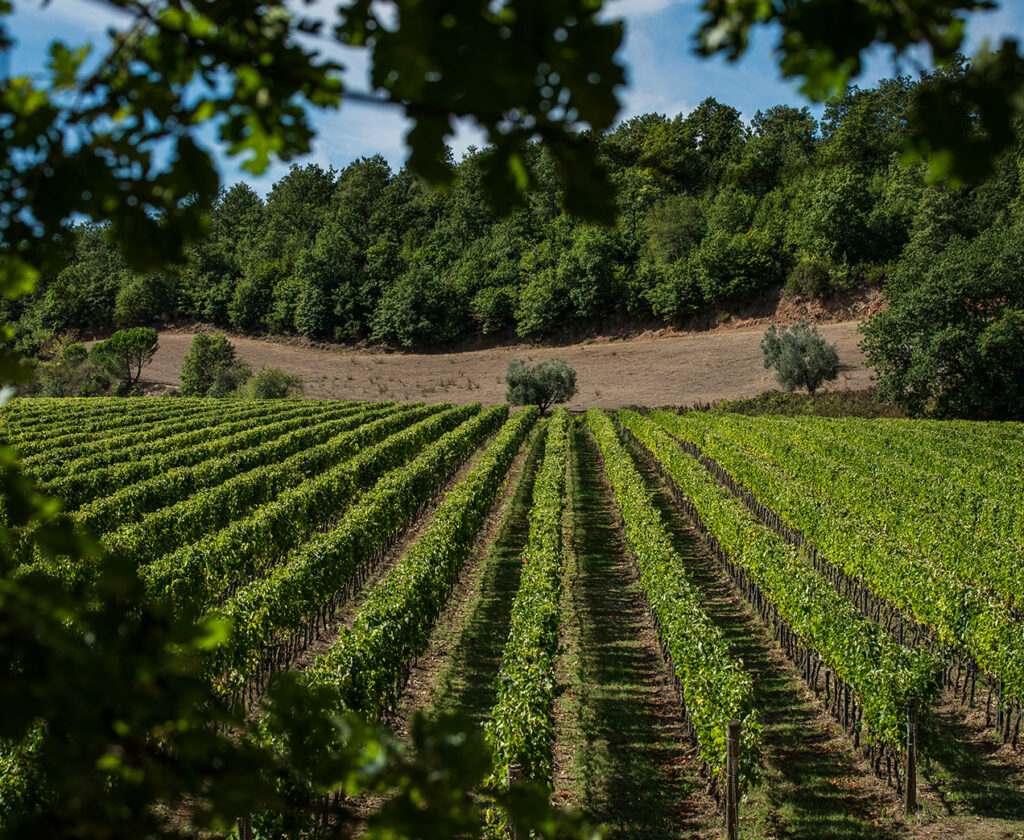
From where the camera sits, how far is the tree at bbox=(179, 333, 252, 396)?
186 feet

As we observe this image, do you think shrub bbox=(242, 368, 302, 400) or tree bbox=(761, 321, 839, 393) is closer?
tree bbox=(761, 321, 839, 393)

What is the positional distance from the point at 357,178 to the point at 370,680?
106 metres

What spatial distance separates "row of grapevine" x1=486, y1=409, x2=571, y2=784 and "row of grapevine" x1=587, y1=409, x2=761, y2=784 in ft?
5.29

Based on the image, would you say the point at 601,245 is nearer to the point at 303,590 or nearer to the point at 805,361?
the point at 805,361

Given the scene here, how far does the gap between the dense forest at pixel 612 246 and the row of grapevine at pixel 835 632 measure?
1149 inches

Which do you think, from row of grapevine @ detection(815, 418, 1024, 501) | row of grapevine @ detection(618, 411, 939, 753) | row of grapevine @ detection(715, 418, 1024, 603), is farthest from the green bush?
row of grapevine @ detection(618, 411, 939, 753)

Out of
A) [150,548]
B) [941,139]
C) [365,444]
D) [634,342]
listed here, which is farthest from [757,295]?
[941,139]

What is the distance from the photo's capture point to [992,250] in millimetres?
37281

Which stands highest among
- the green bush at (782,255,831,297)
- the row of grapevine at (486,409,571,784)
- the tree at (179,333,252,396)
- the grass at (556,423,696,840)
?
the green bush at (782,255,831,297)

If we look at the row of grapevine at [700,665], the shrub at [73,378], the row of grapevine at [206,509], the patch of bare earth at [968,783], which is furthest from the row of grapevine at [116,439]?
the shrub at [73,378]

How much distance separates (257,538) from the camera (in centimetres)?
1393

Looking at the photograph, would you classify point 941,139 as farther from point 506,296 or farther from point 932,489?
point 506,296

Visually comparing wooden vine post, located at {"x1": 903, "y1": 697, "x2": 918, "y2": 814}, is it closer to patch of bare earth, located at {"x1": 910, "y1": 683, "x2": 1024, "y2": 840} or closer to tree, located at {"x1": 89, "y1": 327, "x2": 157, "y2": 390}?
patch of bare earth, located at {"x1": 910, "y1": 683, "x2": 1024, "y2": 840}

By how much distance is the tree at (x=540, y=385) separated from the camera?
49.8 meters
